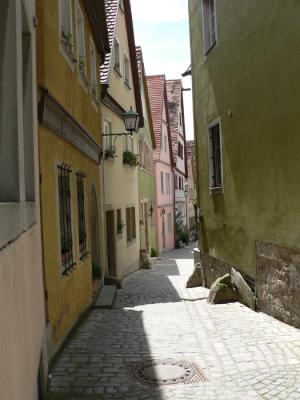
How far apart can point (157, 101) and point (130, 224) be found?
1373 centimetres

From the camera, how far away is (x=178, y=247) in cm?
3528

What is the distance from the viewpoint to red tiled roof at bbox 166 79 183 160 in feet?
116

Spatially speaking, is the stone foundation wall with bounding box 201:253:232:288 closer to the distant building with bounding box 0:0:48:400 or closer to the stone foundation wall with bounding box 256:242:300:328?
the stone foundation wall with bounding box 256:242:300:328

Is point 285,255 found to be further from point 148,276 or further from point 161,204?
point 161,204

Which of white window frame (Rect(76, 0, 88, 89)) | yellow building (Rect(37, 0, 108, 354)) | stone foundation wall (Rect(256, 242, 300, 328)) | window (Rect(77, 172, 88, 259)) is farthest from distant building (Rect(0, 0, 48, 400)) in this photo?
white window frame (Rect(76, 0, 88, 89))

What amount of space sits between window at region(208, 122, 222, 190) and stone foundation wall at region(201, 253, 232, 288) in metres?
1.68

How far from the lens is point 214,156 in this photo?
40.0 feet

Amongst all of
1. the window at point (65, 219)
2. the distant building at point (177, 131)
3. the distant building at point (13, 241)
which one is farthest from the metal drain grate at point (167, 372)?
the distant building at point (177, 131)

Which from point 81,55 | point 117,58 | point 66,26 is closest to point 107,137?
point 117,58

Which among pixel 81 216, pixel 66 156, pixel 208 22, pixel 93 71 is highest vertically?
pixel 208 22

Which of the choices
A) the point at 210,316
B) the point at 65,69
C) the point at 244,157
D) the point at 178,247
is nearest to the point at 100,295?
the point at 210,316

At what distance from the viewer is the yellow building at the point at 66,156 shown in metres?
6.50

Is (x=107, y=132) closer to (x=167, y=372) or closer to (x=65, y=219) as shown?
(x=65, y=219)

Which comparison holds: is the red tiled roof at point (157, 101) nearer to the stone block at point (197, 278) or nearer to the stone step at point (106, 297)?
the stone block at point (197, 278)
